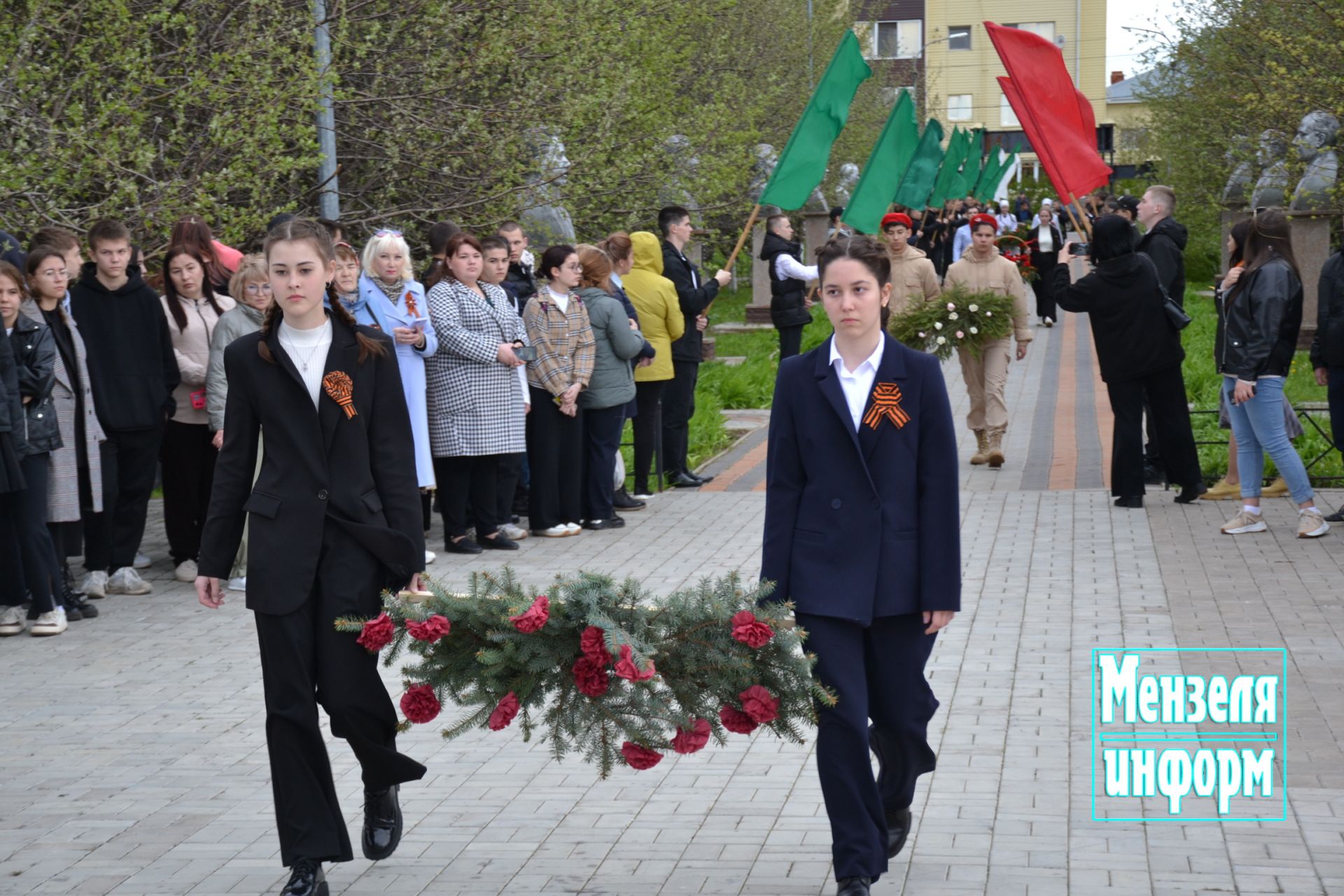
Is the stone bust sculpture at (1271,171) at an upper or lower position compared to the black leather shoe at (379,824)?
upper

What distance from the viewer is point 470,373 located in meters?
10.3

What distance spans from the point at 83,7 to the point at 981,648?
23.1 ft

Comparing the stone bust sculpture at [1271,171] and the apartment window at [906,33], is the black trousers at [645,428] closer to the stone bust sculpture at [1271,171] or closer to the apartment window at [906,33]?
the stone bust sculpture at [1271,171]

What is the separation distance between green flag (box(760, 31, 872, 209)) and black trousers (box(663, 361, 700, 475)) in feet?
5.05

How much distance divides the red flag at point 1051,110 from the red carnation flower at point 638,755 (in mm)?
8557

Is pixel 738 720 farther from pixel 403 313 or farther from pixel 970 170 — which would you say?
pixel 970 170

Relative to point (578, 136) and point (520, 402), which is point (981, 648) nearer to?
point (520, 402)

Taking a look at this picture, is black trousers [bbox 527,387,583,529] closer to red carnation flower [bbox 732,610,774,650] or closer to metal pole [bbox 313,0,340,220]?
metal pole [bbox 313,0,340,220]

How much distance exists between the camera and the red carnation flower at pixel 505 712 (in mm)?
4520

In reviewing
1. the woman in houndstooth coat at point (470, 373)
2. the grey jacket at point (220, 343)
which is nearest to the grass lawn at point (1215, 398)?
the woman in houndstooth coat at point (470, 373)

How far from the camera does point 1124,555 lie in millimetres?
10180

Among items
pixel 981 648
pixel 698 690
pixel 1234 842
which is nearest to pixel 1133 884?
pixel 1234 842

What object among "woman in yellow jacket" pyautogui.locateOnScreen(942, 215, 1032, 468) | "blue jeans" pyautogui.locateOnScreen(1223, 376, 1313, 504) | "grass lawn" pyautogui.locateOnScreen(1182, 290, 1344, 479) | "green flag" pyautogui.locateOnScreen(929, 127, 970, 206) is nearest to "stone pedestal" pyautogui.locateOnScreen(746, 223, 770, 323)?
"green flag" pyautogui.locateOnScreen(929, 127, 970, 206)

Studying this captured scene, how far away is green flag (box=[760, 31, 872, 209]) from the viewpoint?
13.7 meters
